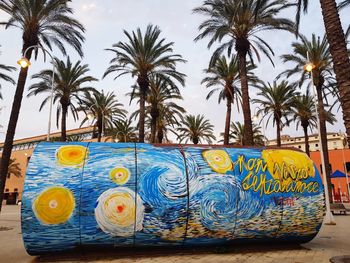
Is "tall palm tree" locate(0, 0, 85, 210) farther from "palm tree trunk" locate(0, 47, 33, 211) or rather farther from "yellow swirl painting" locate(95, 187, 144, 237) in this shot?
"yellow swirl painting" locate(95, 187, 144, 237)

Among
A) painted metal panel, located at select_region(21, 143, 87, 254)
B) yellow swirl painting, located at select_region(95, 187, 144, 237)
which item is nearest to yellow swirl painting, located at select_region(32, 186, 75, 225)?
painted metal panel, located at select_region(21, 143, 87, 254)

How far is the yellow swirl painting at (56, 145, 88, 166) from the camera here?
25.6 feet

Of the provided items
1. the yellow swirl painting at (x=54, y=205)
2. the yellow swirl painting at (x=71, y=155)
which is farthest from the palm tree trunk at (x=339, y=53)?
the yellow swirl painting at (x=54, y=205)

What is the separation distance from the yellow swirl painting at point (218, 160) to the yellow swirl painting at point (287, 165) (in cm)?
117

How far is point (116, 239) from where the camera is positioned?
764 cm

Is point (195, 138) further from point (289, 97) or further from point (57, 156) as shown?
point (57, 156)

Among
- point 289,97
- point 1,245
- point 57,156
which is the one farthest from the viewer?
point 289,97

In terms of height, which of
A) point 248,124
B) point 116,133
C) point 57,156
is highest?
point 116,133

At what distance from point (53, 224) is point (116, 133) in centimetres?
3661

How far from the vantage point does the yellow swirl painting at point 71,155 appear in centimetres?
779

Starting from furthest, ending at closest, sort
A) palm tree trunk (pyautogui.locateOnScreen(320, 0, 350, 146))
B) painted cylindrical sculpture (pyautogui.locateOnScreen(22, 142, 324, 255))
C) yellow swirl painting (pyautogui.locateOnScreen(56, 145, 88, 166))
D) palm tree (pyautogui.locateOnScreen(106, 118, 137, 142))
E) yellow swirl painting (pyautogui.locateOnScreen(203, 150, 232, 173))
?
palm tree (pyautogui.locateOnScreen(106, 118, 137, 142)), yellow swirl painting (pyautogui.locateOnScreen(203, 150, 232, 173)), palm tree trunk (pyautogui.locateOnScreen(320, 0, 350, 146)), yellow swirl painting (pyautogui.locateOnScreen(56, 145, 88, 166)), painted cylindrical sculpture (pyautogui.locateOnScreen(22, 142, 324, 255))

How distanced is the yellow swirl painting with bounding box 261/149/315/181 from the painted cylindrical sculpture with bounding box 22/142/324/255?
0.10 feet

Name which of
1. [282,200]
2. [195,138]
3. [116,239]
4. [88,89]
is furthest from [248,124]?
[195,138]

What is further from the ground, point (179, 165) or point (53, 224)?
point (179, 165)
